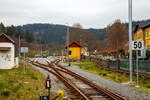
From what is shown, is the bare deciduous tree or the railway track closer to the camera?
the railway track

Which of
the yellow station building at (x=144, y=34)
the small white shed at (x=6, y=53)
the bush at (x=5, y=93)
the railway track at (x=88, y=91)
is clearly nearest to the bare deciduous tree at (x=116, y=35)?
the yellow station building at (x=144, y=34)

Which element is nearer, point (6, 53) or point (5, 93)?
point (5, 93)

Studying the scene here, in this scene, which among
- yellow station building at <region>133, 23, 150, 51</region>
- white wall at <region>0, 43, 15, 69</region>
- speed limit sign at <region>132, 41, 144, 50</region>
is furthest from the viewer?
yellow station building at <region>133, 23, 150, 51</region>

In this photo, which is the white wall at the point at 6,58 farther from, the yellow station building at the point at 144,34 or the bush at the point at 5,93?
the yellow station building at the point at 144,34

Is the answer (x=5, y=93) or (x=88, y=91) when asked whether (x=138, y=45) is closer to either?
(x=88, y=91)

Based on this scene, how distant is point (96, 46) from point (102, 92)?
74101mm

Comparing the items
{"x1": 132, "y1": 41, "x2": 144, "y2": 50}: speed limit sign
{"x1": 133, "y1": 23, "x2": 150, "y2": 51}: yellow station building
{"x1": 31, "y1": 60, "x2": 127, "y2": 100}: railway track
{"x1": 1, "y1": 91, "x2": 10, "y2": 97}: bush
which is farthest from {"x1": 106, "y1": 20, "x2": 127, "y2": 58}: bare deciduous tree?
{"x1": 1, "y1": 91, "x2": 10, "y2": 97}: bush

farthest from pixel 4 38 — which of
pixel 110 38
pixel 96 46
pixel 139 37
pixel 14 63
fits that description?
pixel 96 46

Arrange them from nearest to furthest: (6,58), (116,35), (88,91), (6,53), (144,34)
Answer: (88,91)
(6,58)
(6,53)
(144,34)
(116,35)

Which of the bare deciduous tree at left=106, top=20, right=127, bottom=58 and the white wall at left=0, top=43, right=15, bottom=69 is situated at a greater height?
the bare deciduous tree at left=106, top=20, right=127, bottom=58

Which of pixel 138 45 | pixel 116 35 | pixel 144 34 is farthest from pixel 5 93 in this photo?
pixel 116 35

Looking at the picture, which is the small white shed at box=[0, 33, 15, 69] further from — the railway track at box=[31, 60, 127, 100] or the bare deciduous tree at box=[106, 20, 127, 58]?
the bare deciduous tree at box=[106, 20, 127, 58]

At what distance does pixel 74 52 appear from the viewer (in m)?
49.1

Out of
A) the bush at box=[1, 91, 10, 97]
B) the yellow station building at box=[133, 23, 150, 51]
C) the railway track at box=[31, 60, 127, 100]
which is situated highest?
the yellow station building at box=[133, 23, 150, 51]
